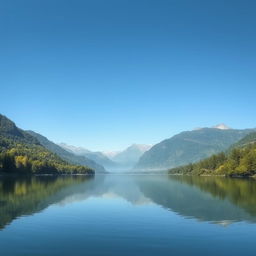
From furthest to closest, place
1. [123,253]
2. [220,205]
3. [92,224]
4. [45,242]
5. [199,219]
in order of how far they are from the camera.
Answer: [220,205], [199,219], [92,224], [45,242], [123,253]

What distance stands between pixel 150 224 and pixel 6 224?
17168 millimetres

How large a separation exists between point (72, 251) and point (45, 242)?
433 cm

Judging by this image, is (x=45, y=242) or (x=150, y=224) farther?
(x=150, y=224)

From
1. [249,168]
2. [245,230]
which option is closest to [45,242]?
[245,230]

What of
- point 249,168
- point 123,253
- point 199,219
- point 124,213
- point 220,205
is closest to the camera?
point 123,253

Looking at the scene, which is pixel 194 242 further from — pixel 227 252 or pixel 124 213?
pixel 124 213

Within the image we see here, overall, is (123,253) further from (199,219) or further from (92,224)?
(199,219)

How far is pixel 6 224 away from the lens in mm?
40938

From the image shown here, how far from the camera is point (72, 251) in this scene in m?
29.9

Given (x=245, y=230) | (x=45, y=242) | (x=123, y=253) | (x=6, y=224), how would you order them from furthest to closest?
(x=6, y=224) < (x=245, y=230) < (x=45, y=242) < (x=123, y=253)

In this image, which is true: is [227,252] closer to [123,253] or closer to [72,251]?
[123,253]

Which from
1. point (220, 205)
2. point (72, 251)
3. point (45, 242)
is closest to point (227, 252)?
point (72, 251)

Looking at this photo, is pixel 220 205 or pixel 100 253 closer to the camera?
pixel 100 253

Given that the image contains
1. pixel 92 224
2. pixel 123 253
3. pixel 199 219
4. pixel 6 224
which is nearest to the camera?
pixel 123 253
